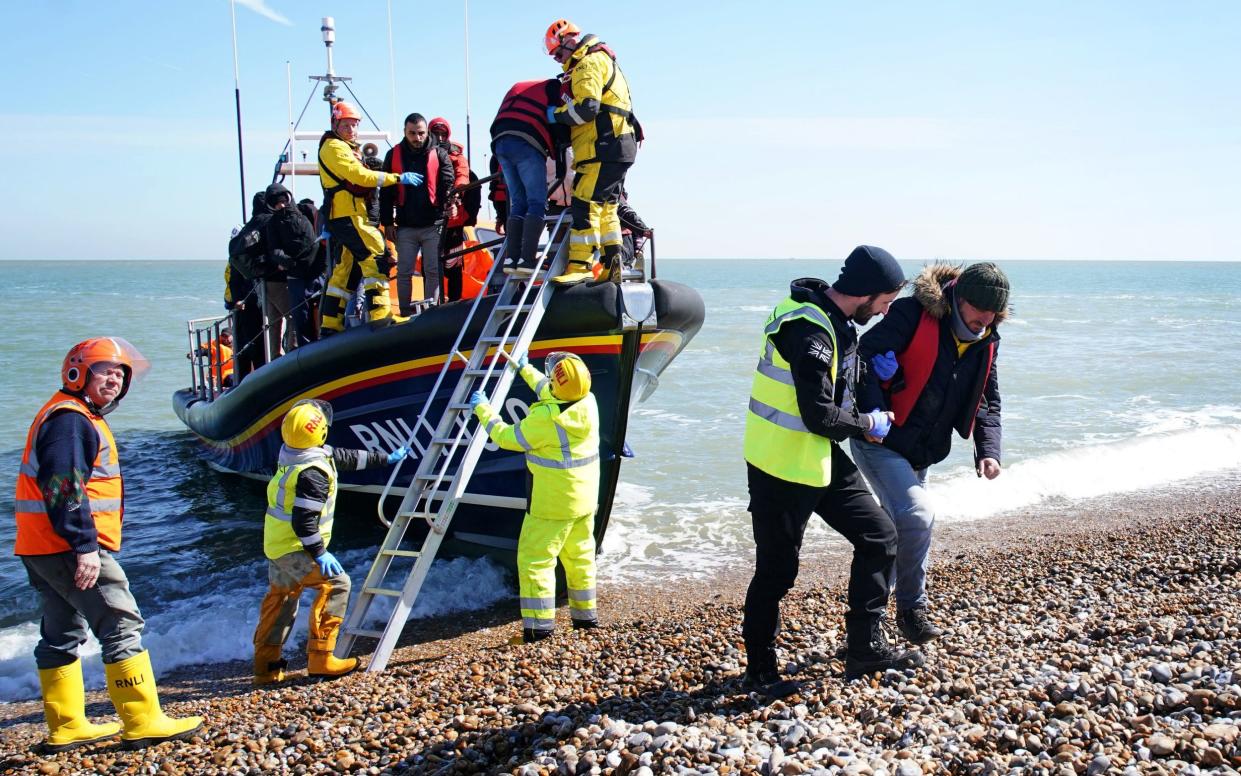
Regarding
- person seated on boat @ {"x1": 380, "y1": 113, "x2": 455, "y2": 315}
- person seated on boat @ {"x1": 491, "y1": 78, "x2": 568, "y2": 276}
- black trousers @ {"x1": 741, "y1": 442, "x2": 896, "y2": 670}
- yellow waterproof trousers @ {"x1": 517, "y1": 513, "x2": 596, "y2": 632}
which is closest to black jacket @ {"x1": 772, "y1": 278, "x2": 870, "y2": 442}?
black trousers @ {"x1": 741, "y1": 442, "x2": 896, "y2": 670}

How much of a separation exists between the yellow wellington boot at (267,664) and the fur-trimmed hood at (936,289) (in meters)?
3.53

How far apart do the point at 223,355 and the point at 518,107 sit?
880 cm

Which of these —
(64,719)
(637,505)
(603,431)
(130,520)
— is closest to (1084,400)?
(637,505)

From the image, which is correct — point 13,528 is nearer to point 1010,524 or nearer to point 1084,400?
point 1010,524

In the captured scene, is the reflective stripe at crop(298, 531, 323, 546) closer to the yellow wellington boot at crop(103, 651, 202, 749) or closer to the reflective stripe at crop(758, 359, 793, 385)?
the yellow wellington boot at crop(103, 651, 202, 749)

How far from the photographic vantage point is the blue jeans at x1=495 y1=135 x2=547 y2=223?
241 inches

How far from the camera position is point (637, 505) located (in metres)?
9.95

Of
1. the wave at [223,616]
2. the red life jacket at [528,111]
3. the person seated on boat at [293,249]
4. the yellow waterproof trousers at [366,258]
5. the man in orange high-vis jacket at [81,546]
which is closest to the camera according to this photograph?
the man in orange high-vis jacket at [81,546]

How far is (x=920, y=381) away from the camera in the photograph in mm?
3797

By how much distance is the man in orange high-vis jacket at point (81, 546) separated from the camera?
3.64m

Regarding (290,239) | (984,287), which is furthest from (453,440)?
(290,239)

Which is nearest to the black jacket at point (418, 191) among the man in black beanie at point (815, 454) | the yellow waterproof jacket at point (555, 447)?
the yellow waterproof jacket at point (555, 447)

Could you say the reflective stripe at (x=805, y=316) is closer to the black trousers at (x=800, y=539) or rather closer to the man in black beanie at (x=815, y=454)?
the man in black beanie at (x=815, y=454)

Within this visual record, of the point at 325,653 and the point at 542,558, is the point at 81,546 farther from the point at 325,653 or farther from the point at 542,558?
the point at 542,558
